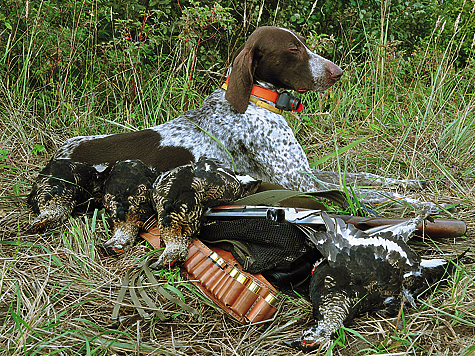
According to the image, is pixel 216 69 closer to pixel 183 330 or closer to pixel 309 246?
pixel 309 246

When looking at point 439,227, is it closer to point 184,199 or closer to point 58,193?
point 184,199

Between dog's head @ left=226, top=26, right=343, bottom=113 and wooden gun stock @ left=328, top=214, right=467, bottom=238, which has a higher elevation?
dog's head @ left=226, top=26, right=343, bottom=113

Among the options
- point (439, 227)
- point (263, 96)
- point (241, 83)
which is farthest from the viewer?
point (263, 96)

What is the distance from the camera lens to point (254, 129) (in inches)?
134

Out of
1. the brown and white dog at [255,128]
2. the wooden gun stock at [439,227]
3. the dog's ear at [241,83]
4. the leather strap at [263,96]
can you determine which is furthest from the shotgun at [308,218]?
the leather strap at [263,96]

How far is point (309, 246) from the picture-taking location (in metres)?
2.15

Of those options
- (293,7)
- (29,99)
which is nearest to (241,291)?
(29,99)

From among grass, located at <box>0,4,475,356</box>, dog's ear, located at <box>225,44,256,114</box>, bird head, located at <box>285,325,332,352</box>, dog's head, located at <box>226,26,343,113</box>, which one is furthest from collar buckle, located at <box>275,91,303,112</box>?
bird head, located at <box>285,325,332,352</box>

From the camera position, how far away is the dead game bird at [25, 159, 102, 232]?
2.61 metres

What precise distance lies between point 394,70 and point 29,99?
3.70 m

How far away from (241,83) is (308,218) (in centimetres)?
148

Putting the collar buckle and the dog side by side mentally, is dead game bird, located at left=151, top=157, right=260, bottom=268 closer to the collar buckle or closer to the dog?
the dog

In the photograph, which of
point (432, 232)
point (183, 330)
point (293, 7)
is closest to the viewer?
point (183, 330)

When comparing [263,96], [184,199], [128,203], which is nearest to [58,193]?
[128,203]
